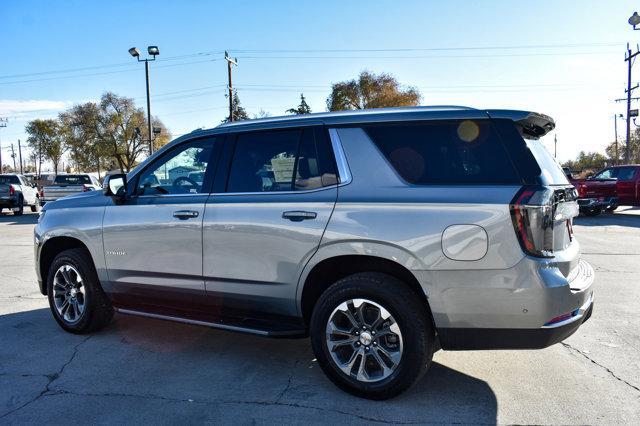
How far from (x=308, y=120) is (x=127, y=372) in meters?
2.44

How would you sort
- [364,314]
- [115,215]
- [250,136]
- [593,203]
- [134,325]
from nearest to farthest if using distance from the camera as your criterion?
[364,314]
[250,136]
[115,215]
[134,325]
[593,203]

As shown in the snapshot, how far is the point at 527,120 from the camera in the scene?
10.6 feet

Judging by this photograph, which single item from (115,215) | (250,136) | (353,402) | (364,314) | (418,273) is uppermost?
(250,136)

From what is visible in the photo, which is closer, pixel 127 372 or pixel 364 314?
pixel 364 314

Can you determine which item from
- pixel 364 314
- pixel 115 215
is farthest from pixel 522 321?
pixel 115 215

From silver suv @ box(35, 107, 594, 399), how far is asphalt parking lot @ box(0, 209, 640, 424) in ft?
1.10

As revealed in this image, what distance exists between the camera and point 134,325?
5.27 m

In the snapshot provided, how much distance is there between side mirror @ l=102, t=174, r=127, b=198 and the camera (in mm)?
4508

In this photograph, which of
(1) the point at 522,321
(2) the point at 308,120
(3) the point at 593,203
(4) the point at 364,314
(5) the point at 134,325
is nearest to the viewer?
(1) the point at 522,321

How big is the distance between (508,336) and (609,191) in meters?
16.9

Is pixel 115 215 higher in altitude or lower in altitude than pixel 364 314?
higher

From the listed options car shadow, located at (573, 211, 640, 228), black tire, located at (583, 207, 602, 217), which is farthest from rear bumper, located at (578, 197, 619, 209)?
car shadow, located at (573, 211, 640, 228)

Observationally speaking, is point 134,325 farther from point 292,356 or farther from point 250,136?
point 250,136

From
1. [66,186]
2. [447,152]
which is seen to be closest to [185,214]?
[447,152]
